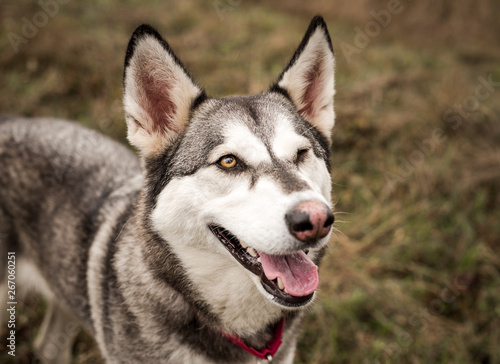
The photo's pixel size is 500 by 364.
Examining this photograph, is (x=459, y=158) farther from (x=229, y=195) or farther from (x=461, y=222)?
(x=229, y=195)

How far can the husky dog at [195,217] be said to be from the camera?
2.01 meters

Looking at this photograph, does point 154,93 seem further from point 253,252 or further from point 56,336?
point 56,336

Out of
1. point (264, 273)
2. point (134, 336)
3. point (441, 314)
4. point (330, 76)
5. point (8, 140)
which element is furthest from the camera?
point (441, 314)

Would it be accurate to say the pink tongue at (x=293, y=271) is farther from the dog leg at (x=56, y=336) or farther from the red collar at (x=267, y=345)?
the dog leg at (x=56, y=336)

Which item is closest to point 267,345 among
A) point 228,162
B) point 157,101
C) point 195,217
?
point 195,217

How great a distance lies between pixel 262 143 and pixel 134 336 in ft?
4.60

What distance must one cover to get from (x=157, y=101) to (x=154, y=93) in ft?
0.19

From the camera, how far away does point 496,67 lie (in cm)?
838

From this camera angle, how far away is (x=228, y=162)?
2197 mm

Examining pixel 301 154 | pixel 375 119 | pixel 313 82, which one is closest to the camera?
pixel 301 154

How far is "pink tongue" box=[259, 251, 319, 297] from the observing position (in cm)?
200

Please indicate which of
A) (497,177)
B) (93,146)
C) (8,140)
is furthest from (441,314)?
(8,140)

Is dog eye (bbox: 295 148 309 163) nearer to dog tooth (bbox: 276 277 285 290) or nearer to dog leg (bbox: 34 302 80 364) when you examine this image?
dog tooth (bbox: 276 277 285 290)

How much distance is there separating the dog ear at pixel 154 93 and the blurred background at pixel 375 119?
99cm
